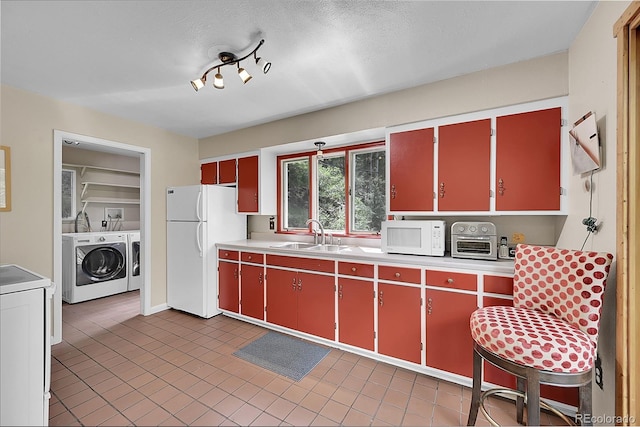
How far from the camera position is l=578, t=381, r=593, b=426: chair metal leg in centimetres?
133

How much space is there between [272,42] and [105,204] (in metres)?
4.68

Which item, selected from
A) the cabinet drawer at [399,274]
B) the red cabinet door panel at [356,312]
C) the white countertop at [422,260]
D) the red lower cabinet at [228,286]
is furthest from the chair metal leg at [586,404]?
the red lower cabinet at [228,286]

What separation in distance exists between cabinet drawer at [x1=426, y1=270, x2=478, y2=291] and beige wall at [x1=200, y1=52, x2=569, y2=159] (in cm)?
134

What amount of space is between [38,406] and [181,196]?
2.32 metres

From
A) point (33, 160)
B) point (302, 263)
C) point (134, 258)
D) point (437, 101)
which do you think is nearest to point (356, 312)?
point (302, 263)

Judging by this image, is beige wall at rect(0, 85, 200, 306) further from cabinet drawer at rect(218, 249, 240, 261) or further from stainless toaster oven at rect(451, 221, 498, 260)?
stainless toaster oven at rect(451, 221, 498, 260)

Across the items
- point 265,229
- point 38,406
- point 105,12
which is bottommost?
point 38,406

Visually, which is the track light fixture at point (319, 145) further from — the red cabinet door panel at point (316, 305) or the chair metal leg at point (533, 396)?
the chair metal leg at point (533, 396)

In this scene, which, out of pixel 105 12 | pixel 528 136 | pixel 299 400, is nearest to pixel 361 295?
pixel 299 400

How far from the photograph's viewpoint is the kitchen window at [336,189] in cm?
310

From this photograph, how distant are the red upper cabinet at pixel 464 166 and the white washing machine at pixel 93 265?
4.69m

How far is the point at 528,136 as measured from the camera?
1.99m

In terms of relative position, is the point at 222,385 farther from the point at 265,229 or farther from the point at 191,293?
the point at 265,229

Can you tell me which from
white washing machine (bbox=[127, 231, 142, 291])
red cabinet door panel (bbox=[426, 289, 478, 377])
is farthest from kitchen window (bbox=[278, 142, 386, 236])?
white washing machine (bbox=[127, 231, 142, 291])
